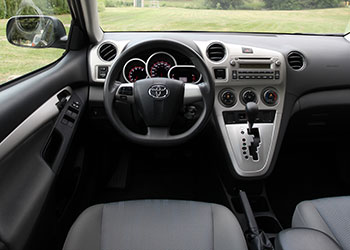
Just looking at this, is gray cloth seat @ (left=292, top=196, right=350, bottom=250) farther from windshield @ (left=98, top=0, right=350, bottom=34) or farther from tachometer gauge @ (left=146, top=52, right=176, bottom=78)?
windshield @ (left=98, top=0, right=350, bottom=34)

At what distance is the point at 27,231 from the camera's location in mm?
1069

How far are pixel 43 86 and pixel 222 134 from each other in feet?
3.54

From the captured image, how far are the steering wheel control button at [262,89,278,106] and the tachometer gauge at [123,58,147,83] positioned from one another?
783mm

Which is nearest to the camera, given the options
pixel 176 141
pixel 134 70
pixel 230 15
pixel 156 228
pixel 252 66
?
pixel 156 228

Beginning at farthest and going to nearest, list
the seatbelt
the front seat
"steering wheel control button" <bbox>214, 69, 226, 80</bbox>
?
"steering wheel control button" <bbox>214, 69, 226, 80</bbox> → the seatbelt → the front seat

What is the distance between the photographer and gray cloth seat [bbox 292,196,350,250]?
1.21 metres

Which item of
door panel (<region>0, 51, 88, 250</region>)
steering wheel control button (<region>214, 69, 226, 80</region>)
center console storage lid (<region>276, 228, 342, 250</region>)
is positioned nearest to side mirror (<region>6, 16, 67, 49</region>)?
door panel (<region>0, 51, 88, 250</region>)

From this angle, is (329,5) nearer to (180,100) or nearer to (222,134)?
(222,134)

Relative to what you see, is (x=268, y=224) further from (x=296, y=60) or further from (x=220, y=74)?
(x=296, y=60)

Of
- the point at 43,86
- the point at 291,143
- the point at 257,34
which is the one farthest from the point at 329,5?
the point at 43,86

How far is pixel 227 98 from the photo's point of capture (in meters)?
1.92

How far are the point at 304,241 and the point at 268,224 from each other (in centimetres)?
114

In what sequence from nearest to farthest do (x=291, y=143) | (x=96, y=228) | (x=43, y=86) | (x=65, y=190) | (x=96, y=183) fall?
(x=96, y=228) < (x=43, y=86) < (x=65, y=190) < (x=96, y=183) < (x=291, y=143)

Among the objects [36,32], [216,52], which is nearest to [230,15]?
[216,52]
